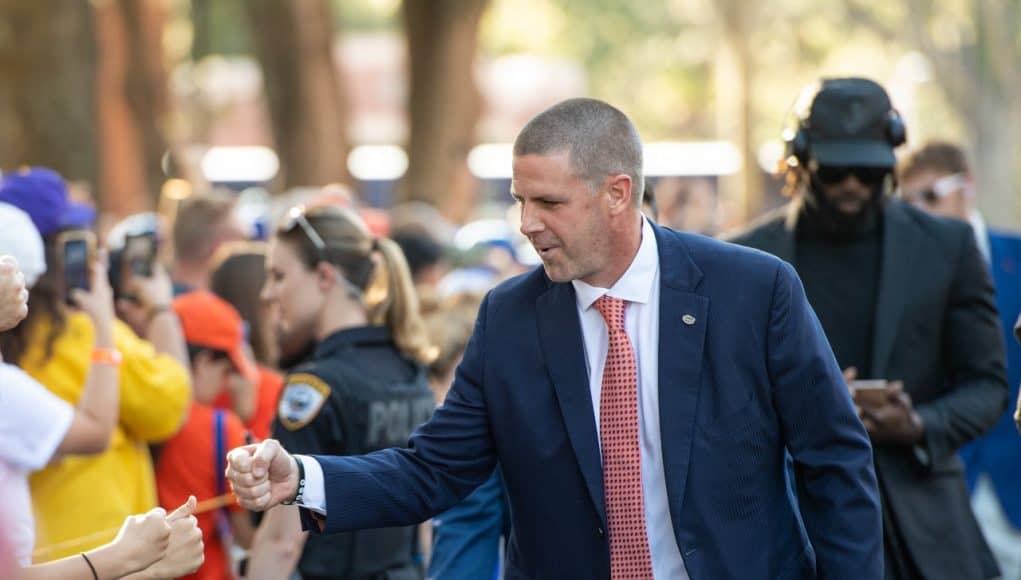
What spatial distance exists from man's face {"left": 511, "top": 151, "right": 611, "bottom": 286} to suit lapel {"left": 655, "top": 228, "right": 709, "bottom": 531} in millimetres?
194

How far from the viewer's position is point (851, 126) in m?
5.42

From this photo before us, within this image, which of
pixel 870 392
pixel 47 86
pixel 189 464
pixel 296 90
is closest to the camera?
pixel 870 392

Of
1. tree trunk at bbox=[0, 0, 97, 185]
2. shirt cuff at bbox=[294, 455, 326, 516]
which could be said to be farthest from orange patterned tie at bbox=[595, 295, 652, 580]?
tree trunk at bbox=[0, 0, 97, 185]

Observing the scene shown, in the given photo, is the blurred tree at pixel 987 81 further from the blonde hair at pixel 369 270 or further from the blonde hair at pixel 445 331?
the blonde hair at pixel 369 270

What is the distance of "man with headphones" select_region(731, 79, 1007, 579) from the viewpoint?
5.25 meters

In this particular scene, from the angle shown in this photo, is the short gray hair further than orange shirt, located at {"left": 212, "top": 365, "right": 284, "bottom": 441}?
No

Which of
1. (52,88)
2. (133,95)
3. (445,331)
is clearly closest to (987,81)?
(133,95)

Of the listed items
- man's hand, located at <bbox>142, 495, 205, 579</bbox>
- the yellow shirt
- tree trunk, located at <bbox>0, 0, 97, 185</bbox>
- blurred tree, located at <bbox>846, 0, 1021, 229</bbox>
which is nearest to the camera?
man's hand, located at <bbox>142, 495, 205, 579</bbox>

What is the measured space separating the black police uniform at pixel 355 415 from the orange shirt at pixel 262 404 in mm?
1351

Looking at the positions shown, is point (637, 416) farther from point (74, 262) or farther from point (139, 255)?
point (139, 255)

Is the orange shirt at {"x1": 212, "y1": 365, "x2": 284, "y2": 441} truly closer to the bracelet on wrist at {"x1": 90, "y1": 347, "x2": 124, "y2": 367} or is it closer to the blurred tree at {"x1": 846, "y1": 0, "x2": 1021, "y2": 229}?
the bracelet on wrist at {"x1": 90, "y1": 347, "x2": 124, "y2": 367}

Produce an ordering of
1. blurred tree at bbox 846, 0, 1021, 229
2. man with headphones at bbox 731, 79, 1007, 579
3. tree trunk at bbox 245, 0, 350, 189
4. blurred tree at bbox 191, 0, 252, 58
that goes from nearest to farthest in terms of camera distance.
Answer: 1. man with headphones at bbox 731, 79, 1007, 579
2. tree trunk at bbox 245, 0, 350, 189
3. blurred tree at bbox 191, 0, 252, 58
4. blurred tree at bbox 846, 0, 1021, 229

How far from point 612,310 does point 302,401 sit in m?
1.49

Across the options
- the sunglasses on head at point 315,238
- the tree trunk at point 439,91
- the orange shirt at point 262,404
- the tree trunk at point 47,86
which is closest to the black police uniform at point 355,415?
the sunglasses on head at point 315,238
